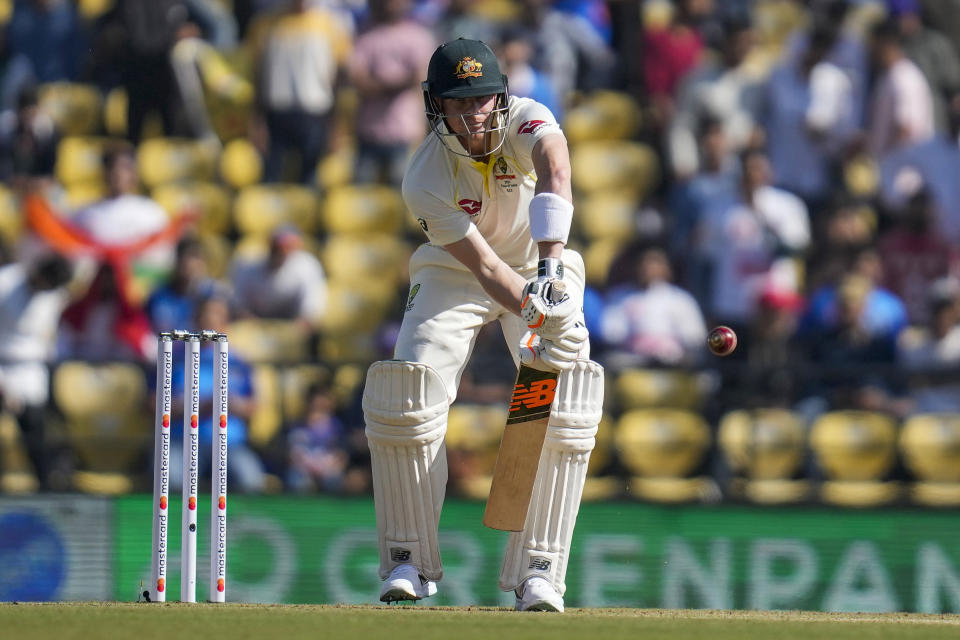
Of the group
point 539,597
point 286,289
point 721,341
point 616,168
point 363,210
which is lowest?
point 539,597

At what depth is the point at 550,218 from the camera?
15.1 feet

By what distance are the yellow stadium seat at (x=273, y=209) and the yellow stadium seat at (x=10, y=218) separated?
1.34m

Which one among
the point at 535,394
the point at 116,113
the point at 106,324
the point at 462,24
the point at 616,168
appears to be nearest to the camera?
the point at 535,394

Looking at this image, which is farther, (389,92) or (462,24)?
(462,24)

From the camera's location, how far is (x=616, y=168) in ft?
31.5

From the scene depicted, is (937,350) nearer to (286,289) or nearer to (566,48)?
(566,48)

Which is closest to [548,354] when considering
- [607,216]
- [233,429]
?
[233,429]

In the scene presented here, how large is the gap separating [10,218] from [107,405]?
8.23 feet

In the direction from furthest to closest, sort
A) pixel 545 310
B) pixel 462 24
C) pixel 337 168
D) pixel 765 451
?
pixel 462 24, pixel 337 168, pixel 765 451, pixel 545 310

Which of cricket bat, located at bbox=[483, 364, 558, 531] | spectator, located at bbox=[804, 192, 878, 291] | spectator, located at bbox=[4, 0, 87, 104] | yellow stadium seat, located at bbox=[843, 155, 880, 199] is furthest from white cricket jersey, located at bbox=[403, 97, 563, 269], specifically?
spectator, located at bbox=[4, 0, 87, 104]

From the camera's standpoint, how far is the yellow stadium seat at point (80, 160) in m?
9.87

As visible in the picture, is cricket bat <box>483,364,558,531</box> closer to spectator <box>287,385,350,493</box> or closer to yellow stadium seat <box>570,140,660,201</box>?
spectator <box>287,385,350,493</box>

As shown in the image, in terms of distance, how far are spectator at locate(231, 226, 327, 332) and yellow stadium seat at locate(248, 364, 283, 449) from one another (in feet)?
3.02

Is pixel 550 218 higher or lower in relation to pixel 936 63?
lower
